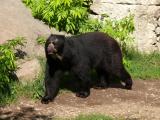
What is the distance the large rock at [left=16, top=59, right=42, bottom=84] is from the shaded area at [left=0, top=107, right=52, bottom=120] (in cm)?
106

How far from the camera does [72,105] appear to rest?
35.1 feet

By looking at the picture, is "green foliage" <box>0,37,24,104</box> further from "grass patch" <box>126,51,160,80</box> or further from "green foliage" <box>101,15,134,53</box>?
"grass patch" <box>126,51,160,80</box>

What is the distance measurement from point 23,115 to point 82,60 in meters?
1.72

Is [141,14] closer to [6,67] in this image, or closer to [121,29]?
[121,29]

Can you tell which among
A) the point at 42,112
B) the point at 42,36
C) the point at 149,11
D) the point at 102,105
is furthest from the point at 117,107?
the point at 149,11

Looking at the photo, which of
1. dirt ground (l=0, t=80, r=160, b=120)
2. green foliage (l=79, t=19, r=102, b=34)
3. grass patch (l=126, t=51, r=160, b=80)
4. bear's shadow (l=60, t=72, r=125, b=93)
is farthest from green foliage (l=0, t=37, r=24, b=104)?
grass patch (l=126, t=51, r=160, b=80)

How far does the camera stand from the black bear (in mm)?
10688

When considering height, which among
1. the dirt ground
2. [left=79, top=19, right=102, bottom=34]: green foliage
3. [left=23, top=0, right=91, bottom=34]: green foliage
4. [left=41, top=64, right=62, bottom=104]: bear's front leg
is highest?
[left=23, top=0, right=91, bottom=34]: green foliage

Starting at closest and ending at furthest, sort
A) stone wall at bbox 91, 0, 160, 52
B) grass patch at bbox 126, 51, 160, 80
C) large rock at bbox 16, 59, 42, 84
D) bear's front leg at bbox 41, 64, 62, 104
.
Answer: bear's front leg at bbox 41, 64, 62, 104
large rock at bbox 16, 59, 42, 84
grass patch at bbox 126, 51, 160, 80
stone wall at bbox 91, 0, 160, 52

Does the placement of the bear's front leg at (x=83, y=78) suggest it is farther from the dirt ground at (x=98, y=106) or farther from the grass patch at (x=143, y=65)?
the grass patch at (x=143, y=65)

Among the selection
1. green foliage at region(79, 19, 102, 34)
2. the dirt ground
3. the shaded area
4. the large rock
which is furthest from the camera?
green foliage at region(79, 19, 102, 34)

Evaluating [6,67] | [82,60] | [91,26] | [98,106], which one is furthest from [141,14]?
[6,67]

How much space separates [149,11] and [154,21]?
309 millimetres

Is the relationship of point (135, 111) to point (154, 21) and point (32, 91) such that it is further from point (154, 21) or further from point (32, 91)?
point (154, 21)
